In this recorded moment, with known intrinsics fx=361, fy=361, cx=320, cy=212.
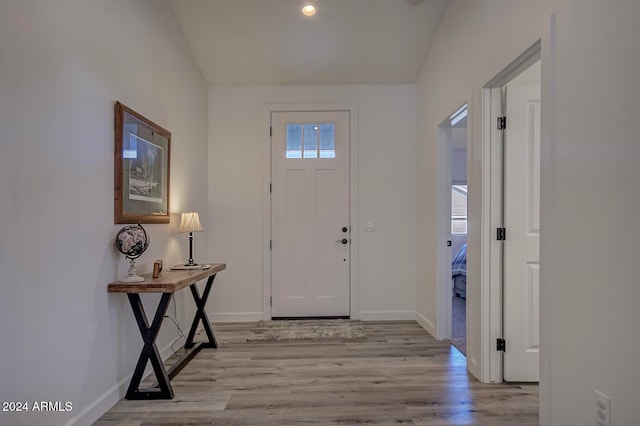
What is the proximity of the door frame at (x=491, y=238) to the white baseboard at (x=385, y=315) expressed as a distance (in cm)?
160

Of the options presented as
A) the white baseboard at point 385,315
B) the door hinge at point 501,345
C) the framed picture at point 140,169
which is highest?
the framed picture at point 140,169

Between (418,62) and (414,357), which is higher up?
(418,62)

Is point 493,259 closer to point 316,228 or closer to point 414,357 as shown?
point 414,357

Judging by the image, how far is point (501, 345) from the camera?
244 cm


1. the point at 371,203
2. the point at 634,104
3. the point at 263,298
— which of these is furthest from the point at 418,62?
the point at 263,298

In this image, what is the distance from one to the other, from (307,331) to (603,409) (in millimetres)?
2592

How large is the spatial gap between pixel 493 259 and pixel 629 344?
1145 millimetres

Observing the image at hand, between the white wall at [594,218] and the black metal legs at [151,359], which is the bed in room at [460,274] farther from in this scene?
the black metal legs at [151,359]

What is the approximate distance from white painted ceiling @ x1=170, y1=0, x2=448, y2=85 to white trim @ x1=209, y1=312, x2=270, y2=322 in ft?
8.50

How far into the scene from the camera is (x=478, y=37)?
8.28 feet

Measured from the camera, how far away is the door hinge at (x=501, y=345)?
Answer: 2.43 m

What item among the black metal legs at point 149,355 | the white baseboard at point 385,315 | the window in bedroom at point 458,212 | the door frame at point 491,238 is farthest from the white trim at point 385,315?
the window in bedroom at point 458,212

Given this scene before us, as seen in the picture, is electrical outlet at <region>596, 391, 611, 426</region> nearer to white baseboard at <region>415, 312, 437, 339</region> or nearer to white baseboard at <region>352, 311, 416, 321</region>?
white baseboard at <region>415, 312, 437, 339</region>

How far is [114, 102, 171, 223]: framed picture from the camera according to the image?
2254 mm
